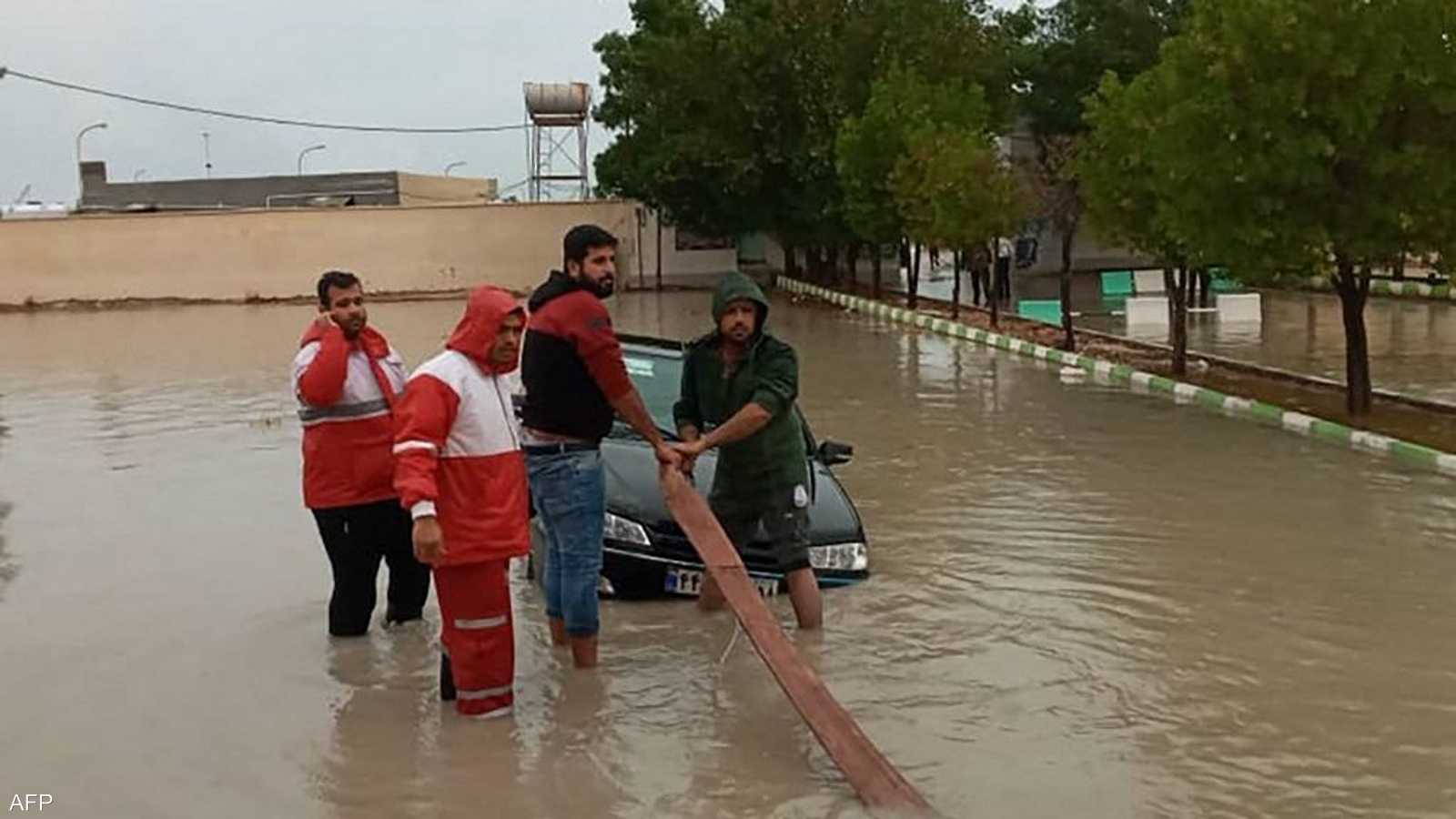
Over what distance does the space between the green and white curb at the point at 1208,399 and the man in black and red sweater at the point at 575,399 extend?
7.36m

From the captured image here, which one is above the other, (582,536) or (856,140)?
(856,140)

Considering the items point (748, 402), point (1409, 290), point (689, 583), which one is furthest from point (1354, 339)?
point (1409, 290)

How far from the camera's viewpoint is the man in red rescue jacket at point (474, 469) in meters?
5.45

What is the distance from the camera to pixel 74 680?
6633mm

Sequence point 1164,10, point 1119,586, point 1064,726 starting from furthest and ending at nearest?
point 1164,10 < point 1119,586 < point 1064,726

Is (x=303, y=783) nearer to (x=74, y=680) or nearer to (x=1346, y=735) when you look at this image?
(x=74, y=680)

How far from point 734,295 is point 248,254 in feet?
138

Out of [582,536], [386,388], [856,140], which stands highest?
[856,140]

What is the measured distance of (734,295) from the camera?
639cm

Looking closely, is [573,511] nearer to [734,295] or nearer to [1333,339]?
[734,295]

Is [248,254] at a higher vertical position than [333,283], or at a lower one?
higher

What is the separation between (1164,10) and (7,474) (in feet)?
117

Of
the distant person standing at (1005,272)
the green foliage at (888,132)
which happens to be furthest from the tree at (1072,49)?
the green foliage at (888,132)

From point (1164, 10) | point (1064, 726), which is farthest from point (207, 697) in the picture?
point (1164, 10)
